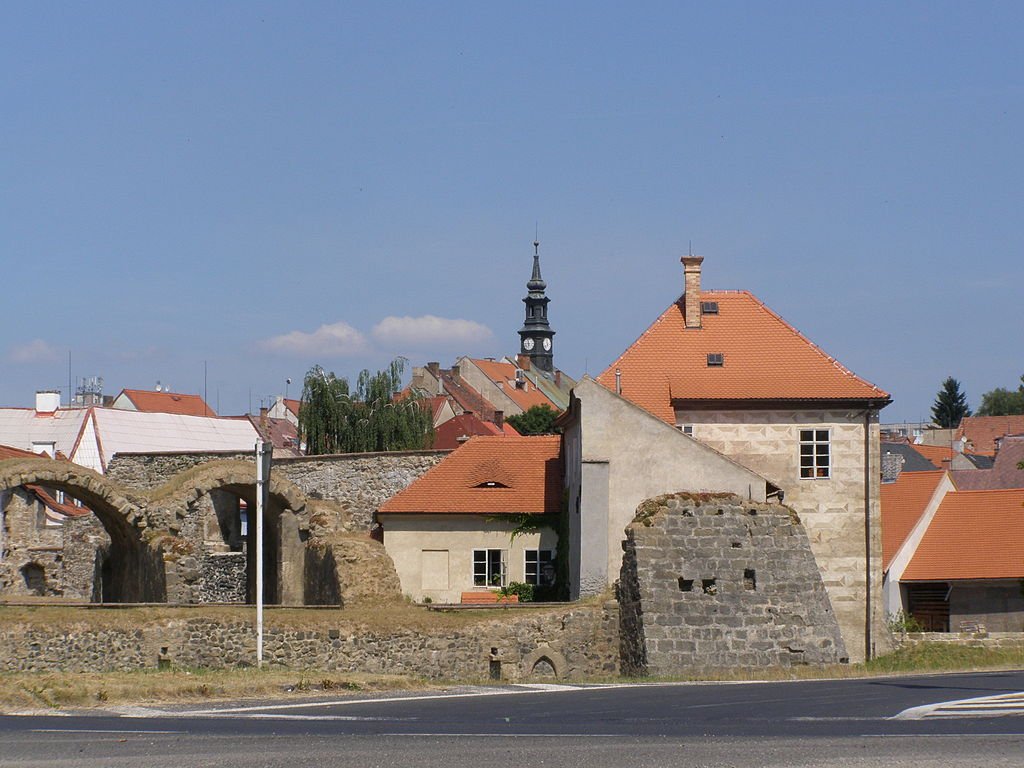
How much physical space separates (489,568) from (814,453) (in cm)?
909

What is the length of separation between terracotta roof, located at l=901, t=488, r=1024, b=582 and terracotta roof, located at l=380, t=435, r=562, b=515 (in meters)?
11.4

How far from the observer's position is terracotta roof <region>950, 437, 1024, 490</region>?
228ft

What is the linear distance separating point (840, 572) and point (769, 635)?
546 cm

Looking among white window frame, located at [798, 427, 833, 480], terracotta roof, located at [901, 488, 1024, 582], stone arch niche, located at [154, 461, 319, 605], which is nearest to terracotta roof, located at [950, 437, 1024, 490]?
terracotta roof, located at [901, 488, 1024, 582]

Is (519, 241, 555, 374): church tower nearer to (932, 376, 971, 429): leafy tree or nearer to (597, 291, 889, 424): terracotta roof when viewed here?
(932, 376, 971, 429): leafy tree

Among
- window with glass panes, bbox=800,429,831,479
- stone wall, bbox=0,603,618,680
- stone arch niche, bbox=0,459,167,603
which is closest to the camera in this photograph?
stone wall, bbox=0,603,618,680

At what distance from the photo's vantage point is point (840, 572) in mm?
36688

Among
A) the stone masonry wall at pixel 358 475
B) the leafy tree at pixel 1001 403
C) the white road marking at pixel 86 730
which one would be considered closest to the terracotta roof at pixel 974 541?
the stone masonry wall at pixel 358 475

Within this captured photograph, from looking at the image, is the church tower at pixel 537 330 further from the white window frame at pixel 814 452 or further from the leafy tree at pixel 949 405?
the white window frame at pixel 814 452

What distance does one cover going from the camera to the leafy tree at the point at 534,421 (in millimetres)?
106656

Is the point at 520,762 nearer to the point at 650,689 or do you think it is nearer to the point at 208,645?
the point at 650,689

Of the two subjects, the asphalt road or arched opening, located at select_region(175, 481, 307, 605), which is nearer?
the asphalt road

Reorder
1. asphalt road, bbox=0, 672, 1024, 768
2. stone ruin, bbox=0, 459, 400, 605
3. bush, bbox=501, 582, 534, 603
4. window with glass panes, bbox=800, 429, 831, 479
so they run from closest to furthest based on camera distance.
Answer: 1. asphalt road, bbox=0, 672, 1024, 768
2. stone ruin, bbox=0, 459, 400, 605
3. window with glass panes, bbox=800, 429, 831, 479
4. bush, bbox=501, 582, 534, 603

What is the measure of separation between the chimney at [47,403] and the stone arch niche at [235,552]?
3062cm
